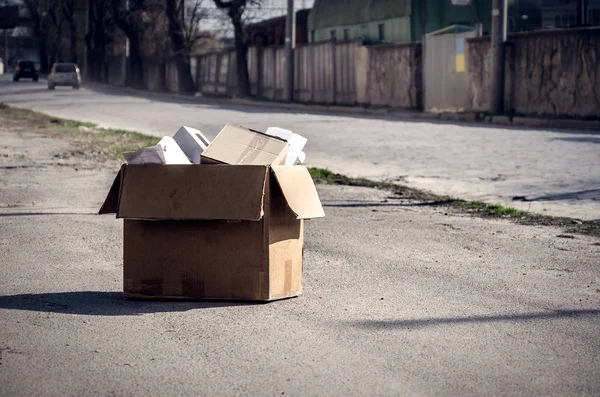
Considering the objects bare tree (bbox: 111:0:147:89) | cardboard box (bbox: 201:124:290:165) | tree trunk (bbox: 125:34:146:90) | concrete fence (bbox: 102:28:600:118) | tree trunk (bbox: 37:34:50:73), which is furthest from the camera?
tree trunk (bbox: 37:34:50:73)

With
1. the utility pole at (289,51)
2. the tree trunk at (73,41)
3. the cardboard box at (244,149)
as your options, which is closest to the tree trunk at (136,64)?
the utility pole at (289,51)

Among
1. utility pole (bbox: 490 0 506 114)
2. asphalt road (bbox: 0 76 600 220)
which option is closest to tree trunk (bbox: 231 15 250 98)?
asphalt road (bbox: 0 76 600 220)

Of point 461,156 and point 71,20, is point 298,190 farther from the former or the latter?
point 71,20

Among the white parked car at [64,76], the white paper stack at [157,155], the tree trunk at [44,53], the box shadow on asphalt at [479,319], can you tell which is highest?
the tree trunk at [44,53]

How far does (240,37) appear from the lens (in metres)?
41.4

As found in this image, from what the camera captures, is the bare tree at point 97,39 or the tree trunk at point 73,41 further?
the tree trunk at point 73,41

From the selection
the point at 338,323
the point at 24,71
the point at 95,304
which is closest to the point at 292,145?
the point at 338,323

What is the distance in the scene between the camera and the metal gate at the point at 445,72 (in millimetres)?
26344

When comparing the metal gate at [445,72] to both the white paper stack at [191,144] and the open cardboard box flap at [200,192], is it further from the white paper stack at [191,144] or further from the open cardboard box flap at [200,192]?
the open cardboard box flap at [200,192]

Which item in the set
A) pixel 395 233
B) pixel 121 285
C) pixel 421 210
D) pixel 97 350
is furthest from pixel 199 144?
pixel 421 210

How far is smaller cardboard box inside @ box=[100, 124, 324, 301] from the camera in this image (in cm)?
519

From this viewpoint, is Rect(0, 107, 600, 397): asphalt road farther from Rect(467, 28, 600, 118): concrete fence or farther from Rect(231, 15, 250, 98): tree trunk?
Rect(231, 15, 250, 98): tree trunk

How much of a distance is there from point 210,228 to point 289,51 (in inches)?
1235

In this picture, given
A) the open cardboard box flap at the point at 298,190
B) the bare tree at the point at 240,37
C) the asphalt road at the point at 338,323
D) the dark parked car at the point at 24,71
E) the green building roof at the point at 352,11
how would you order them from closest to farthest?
the asphalt road at the point at 338,323
the open cardboard box flap at the point at 298,190
the green building roof at the point at 352,11
the bare tree at the point at 240,37
the dark parked car at the point at 24,71
